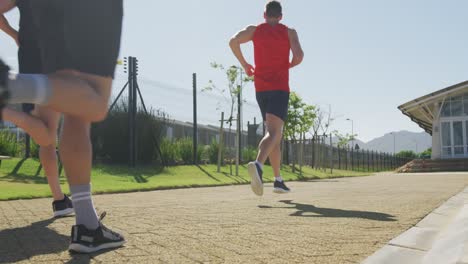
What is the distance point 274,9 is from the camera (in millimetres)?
4449

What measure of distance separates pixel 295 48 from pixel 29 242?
10.3ft

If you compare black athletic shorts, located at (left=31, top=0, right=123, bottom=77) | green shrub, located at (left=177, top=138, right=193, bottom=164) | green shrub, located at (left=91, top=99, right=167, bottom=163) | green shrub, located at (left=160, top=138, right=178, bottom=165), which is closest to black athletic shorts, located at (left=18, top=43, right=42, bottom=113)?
black athletic shorts, located at (left=31, top=0, right=123, bottom=77)

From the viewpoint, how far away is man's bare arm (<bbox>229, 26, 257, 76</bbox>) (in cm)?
451

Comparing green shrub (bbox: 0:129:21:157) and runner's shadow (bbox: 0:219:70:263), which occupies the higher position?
green shrub (bbox: 0:129:21:157)

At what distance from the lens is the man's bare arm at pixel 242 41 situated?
178 inches

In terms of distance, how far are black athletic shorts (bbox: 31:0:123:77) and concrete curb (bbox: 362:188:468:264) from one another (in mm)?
1276

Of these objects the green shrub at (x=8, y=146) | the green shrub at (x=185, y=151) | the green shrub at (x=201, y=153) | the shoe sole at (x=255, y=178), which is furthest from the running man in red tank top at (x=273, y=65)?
the green shrub at (x=201, y=153)

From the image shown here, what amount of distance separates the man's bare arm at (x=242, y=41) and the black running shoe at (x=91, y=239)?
9.83ft

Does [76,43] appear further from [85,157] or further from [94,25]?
[85,157]

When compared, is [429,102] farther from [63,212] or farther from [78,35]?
[78,35]

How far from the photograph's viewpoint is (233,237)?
1992 millimetres

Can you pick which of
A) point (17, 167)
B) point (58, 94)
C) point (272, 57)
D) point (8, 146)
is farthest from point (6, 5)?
point (8, 146)

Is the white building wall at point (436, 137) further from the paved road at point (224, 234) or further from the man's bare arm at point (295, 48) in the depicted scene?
the paved road at point (224, 234)

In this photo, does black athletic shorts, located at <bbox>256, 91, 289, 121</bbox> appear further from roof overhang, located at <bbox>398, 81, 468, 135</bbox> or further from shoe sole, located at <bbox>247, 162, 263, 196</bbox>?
roof overhang, located at <bbox>398, 81, 468, 135</bbox>
